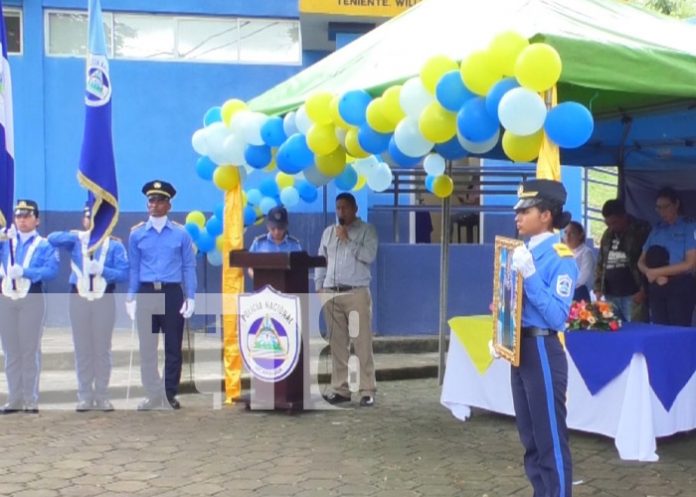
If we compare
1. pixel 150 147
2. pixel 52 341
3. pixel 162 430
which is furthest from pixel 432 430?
pixel 150 147

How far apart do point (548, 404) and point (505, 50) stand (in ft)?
→ 6.63

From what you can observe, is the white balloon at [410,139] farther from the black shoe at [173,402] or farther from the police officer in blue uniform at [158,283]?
the black shoe at [173,402]

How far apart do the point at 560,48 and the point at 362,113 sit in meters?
1.57

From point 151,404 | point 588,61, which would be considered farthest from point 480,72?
point 151,404

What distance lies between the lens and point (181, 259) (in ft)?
27.0

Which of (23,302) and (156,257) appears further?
(156,257)

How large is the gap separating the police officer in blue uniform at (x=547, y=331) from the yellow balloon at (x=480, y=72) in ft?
2.63

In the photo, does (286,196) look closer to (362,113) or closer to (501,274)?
(362,113)

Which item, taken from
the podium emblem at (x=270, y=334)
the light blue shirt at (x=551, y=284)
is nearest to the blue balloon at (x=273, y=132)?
the podium emblem at (x=270, y=334)

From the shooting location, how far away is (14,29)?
11961 millimetres

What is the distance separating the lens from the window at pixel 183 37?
12133 mm

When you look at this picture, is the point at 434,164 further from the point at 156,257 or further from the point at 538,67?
the point at 538,67

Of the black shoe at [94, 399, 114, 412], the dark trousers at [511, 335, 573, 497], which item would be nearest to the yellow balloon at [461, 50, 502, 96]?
the dark trousers at [511, 335, 573, 497]

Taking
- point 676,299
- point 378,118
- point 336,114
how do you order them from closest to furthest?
point 378,118
point 336,114
point 676,299
